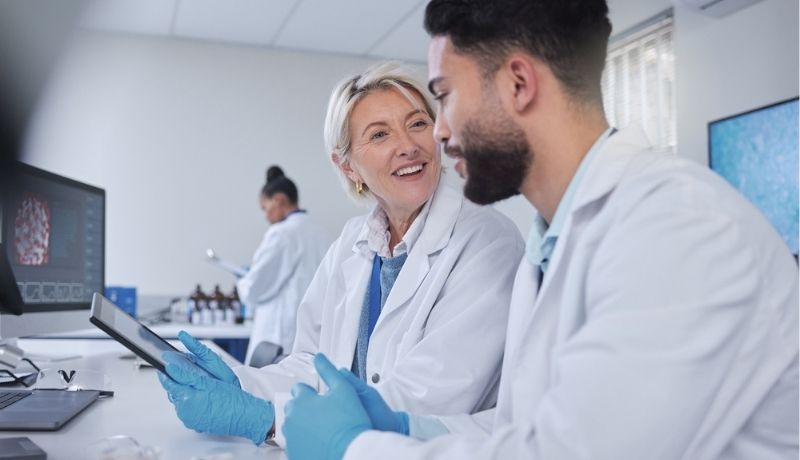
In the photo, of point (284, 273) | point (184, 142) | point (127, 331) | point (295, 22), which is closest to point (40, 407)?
point (127, 331)

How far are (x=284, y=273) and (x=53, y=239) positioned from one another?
2.34m

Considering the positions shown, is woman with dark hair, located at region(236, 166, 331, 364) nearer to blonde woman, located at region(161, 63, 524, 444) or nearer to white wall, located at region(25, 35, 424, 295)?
white wall, located at region(25, 35, 424, 295)

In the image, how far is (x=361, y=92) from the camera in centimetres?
167

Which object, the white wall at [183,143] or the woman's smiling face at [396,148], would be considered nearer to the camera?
the woman's smiling face at [396,148]

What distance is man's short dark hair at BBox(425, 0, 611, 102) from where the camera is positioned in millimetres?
992

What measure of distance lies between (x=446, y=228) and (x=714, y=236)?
769 mm

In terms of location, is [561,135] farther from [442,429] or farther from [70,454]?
[70,454]

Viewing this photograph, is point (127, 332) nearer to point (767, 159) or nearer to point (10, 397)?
point (10, 397)

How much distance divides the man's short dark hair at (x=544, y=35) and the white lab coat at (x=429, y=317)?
445mm

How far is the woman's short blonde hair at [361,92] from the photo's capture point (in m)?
1.66

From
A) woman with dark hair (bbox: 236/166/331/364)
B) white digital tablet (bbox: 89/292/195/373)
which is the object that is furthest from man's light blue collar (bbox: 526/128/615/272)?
woman with dark hair (bbox: 236/166/331/364)

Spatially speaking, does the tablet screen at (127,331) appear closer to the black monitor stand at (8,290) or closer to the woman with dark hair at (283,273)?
the black monitor stand at (8,290)

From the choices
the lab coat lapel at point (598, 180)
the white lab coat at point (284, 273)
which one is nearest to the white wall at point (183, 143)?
the white lab coat at point (284, 273)

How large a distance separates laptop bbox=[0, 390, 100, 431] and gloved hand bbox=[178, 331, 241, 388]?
0.21 m
